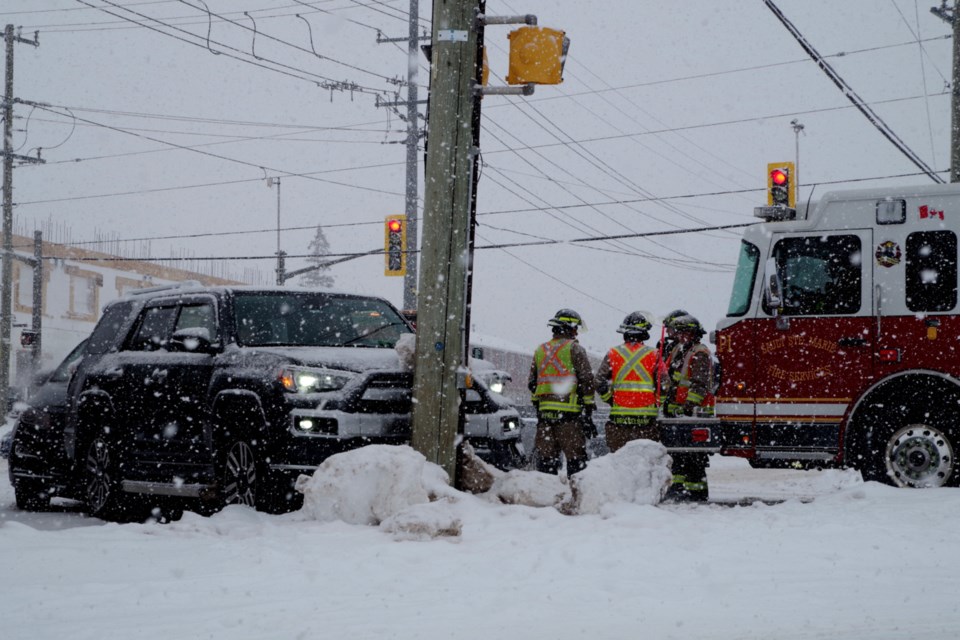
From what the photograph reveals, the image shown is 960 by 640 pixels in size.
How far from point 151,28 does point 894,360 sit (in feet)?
56.0

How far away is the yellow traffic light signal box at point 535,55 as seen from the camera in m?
8.33

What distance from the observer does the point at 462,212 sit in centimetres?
849

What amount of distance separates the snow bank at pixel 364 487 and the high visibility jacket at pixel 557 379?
2656 millimetres

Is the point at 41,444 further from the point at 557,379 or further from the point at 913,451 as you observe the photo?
the point at 913,451

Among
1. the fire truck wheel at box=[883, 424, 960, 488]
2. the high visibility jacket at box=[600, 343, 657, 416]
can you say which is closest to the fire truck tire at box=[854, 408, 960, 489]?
the fire truck wheel at box=[883, 424, 960, 488]

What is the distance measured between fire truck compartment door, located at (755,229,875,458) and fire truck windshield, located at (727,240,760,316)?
0.80 feet

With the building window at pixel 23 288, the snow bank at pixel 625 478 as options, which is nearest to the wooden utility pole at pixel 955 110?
the snow bank at pixel 625 478

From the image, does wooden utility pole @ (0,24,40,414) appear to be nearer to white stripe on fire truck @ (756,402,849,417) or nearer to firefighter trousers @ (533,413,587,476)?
firefighter trousers @ (533,413,587,476)

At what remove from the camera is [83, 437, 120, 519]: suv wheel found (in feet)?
32.4

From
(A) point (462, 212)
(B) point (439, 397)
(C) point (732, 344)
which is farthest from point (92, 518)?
(C) point (732, 344)

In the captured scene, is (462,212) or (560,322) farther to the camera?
(560,322)

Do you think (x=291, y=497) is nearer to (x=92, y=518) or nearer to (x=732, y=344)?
(x=92, y=518)

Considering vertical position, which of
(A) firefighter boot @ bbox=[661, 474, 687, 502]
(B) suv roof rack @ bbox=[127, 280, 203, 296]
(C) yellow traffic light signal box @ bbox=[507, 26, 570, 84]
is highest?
(C) yellow traffic light signal box @ bbox=[507, 26, 570, 84]

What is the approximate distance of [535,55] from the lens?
27.3 feet
